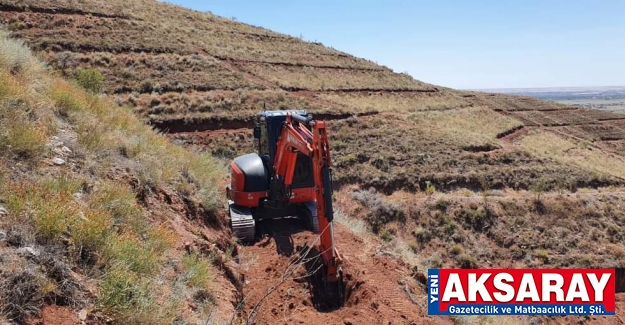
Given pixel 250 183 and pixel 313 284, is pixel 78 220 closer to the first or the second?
pixel 313 284

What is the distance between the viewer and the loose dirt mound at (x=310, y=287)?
7086mm

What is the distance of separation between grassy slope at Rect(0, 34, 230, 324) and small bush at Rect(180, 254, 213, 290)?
16 millimetres

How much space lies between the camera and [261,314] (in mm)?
7211

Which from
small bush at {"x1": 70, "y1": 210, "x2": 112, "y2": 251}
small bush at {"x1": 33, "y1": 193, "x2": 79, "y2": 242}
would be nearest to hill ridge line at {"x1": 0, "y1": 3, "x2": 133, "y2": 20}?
small bush at {"x1": 33, "y1": 193, "x2": 79, "y2": 242}

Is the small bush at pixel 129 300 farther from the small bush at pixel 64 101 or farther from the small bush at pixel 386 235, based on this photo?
the small bush at pixel 386 235

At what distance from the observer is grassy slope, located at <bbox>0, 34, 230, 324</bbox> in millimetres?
3734

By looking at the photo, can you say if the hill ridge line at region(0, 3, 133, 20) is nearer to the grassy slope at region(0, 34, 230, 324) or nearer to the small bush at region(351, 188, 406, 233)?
the small bush at region(351, 188, 406, 233)

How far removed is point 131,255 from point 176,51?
1411 inches

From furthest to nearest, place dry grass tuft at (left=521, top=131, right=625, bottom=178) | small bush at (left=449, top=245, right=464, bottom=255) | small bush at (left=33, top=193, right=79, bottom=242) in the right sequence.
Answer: dry grass tuft at (left=521, top=131, right=625, bottom=178) → small bush at (left=449, top=245, right=464, bottom=255) → small bush at (left=33, top=193, right=79, bottom=242)

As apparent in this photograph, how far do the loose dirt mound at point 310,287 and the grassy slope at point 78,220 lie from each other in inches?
61.7

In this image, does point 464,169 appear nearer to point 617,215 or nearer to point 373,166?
point 373,166

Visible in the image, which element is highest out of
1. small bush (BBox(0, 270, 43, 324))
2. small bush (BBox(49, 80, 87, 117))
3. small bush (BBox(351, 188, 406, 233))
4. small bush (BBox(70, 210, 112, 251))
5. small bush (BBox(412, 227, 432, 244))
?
small bush (BBox(49, 80, 87, 117))

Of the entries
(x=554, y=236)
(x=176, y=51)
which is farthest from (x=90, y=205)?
(x=176, y=51)

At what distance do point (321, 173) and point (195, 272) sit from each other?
2.57 meters
